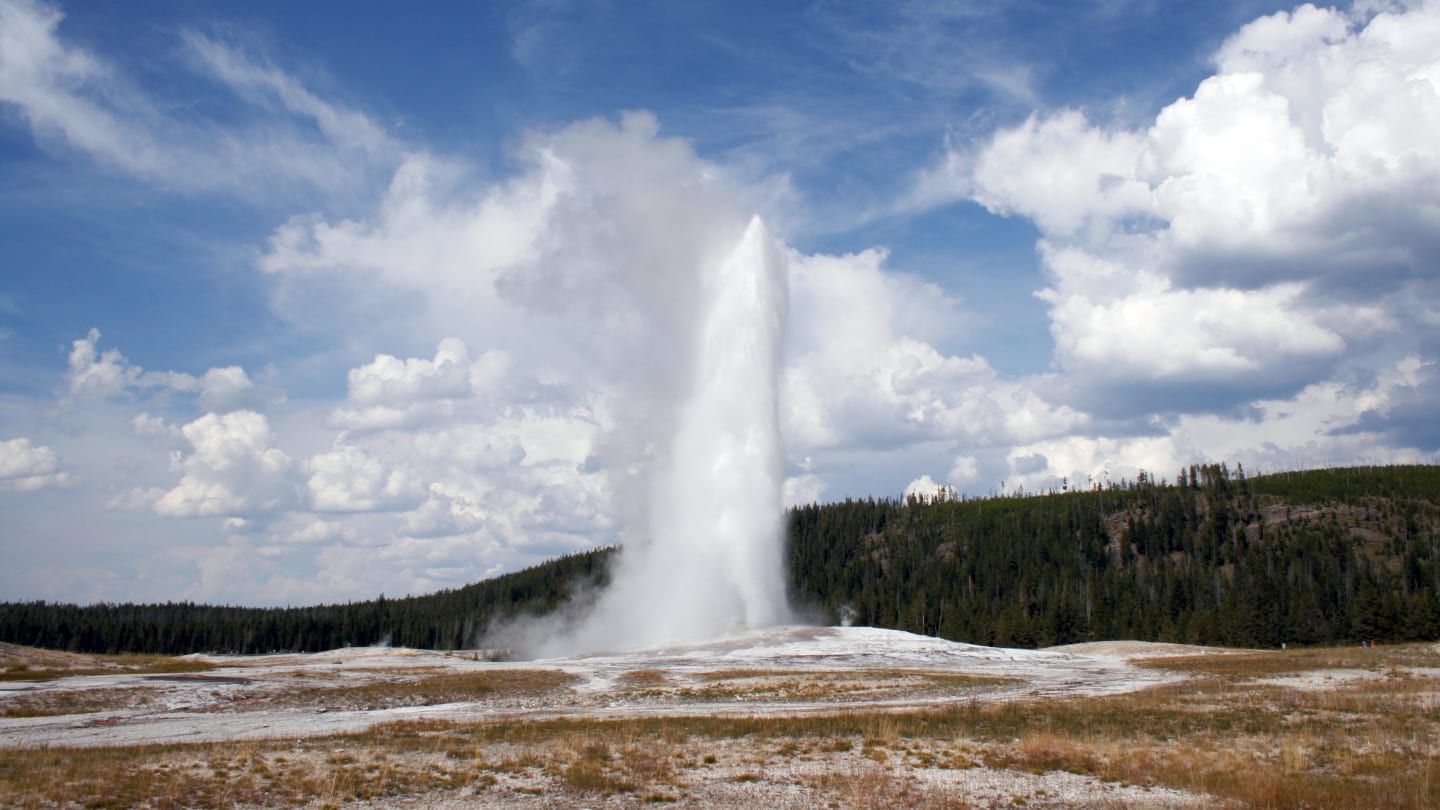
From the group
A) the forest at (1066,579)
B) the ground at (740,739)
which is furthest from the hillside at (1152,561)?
the ground at (740,739)

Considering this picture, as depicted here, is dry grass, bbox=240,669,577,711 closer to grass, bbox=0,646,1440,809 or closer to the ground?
the ground

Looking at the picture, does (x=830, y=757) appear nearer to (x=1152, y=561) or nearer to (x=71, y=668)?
(x=71, y=668)

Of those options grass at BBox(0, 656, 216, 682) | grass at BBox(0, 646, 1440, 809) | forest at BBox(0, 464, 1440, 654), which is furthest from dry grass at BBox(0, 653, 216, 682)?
forest at BBox(0, 464, 1440, 654)

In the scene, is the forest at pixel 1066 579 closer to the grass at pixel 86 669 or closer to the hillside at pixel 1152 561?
the hillside at pixel 1152 561

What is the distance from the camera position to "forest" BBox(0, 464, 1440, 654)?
84000 millimetres

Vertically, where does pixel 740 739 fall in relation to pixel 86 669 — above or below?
above

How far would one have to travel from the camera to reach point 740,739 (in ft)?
65.1

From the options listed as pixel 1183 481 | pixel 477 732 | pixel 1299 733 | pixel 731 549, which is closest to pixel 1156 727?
pixel 1299 733

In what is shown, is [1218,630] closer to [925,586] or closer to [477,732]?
[925,586]

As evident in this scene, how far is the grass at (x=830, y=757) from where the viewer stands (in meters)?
13.8

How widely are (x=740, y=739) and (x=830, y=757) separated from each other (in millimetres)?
3086

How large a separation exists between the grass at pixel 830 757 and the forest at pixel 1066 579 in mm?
64845

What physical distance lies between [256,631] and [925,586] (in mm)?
102624

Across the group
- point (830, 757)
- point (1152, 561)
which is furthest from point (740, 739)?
point (1152, 561)
